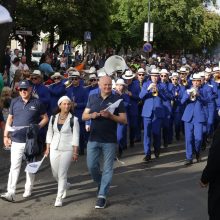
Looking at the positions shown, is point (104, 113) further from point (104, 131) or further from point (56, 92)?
point (56, 92)

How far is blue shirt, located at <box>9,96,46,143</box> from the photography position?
7801 mm

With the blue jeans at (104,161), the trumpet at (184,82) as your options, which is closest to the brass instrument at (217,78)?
the trumpet at (184,82)

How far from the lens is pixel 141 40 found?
5188 centimetres

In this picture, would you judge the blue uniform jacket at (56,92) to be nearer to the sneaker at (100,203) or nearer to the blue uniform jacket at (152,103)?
the blue uniform jacket at (152,103)

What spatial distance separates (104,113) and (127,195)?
5.07ft

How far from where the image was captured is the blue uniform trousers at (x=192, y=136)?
425 inches

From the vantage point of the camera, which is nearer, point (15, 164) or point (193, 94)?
point (15, 164)

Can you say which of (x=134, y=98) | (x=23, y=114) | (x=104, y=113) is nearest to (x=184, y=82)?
(x=134, y=98)

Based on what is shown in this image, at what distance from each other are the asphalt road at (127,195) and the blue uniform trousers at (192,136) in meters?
0.33

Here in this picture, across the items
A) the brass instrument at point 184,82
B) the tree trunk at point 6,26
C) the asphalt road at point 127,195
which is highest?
the tree trunk at point 6,26

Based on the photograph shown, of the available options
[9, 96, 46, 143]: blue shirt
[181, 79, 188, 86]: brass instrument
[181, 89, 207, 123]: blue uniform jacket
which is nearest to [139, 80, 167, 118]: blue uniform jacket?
[181, 89, 207, 123]: blue uniform jacket

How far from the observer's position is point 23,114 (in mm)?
7855

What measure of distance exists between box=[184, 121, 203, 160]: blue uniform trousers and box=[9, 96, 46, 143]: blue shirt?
396 centimetres

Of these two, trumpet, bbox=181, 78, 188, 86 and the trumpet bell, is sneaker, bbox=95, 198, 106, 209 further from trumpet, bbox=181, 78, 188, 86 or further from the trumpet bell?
the trumpet bell
